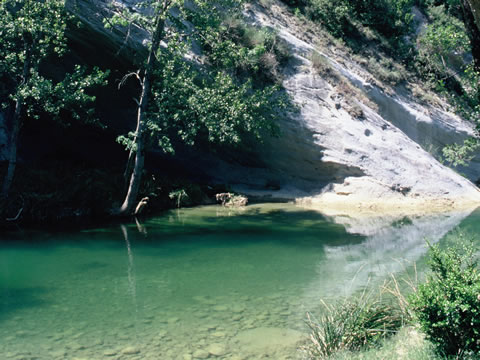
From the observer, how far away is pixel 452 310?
424 cm

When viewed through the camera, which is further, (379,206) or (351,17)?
(351,17)

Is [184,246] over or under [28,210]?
under

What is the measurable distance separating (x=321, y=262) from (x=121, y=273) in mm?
4273

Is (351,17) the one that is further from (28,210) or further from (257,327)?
(257,327)

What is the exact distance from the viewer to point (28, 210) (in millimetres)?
14938

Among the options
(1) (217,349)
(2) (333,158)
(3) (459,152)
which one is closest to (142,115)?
(2) (333,158)

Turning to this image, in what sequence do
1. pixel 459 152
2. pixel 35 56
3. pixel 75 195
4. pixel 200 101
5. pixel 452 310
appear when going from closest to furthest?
pixel 452 310, pixel 35 56, pixel 200 101, pixel 75 195, pixel 459 152

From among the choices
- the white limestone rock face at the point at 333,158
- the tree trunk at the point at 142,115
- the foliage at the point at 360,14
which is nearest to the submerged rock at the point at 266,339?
the tree trunk at the point at 142,115

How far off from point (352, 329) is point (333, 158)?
49.0ft

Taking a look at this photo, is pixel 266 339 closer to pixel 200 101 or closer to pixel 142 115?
pixel 200 101

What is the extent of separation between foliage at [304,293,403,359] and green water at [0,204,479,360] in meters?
0.41

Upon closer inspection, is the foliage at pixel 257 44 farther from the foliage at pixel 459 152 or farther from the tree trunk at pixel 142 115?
the foliage at pixel 459 152

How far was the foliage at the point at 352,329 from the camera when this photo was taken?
5.40 m

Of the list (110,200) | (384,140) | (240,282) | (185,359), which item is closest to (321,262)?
(240,282)
